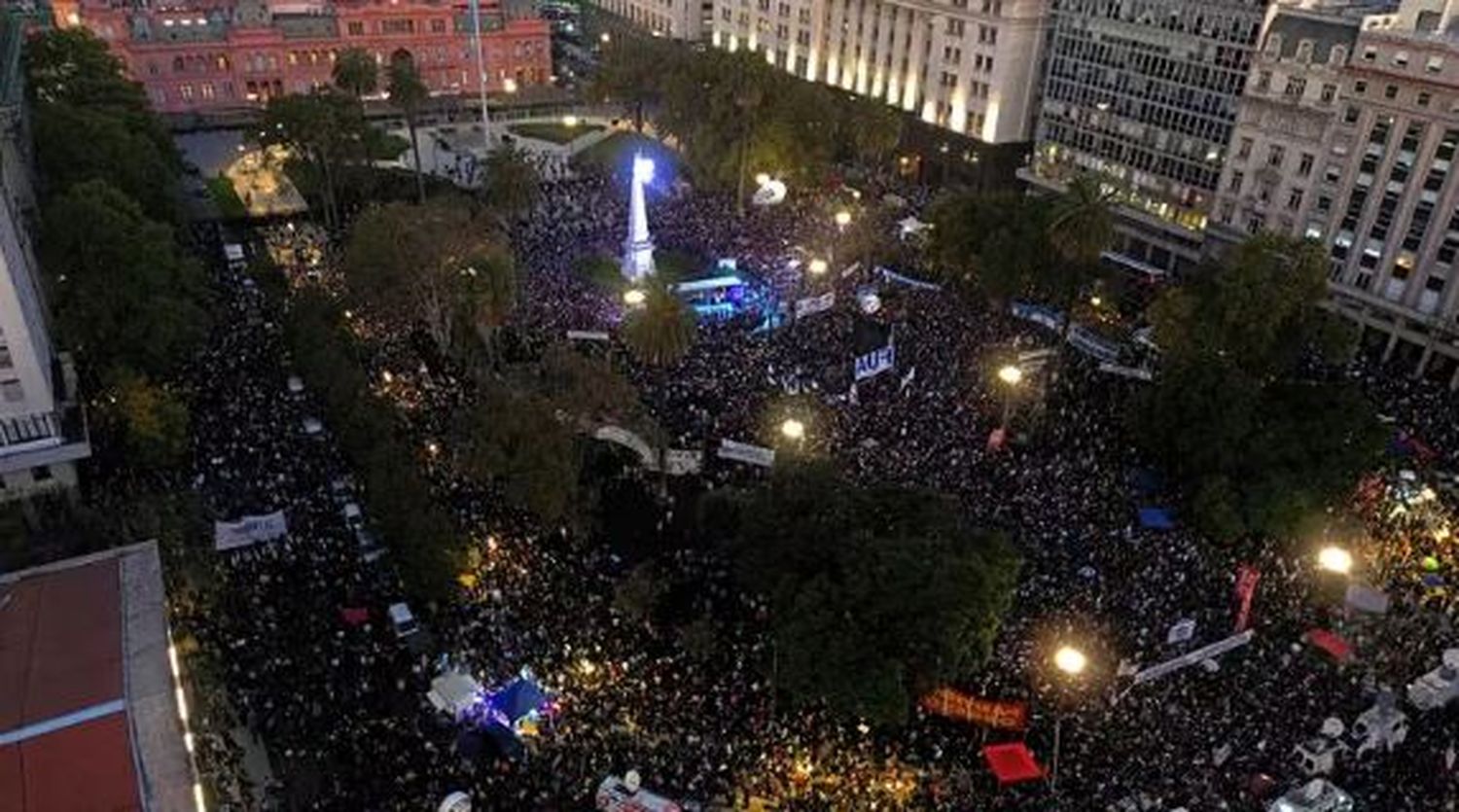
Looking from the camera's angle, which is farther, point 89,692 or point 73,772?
point 89,692

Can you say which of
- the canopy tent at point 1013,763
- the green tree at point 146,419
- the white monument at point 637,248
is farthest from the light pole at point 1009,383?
the green tree at point 146,419

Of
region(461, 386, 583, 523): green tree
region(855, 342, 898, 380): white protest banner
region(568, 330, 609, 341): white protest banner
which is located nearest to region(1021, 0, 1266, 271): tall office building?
region(855, 342, 898, 380): white protest banner

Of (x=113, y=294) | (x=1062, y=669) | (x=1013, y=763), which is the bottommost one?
(x=1013, y=763)

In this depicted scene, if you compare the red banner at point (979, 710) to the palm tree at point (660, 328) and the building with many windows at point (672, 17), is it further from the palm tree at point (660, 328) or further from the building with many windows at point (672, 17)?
the building with many windows at point (672, 17)

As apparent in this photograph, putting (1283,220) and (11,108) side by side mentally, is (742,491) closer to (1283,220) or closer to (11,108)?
(1283,220)

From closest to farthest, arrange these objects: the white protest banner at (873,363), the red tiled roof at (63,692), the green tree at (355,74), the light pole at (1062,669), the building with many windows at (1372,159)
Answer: the red tiled roof at (63,692) → the light pole at (1062,669) → the white protest banner at (873,363) → the building with many windows at (1372,159) → the green tree at (355,74)

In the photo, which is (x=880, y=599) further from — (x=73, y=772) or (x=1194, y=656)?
(x=73, y=772)

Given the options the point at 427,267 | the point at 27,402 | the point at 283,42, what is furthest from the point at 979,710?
the point at 283,42
